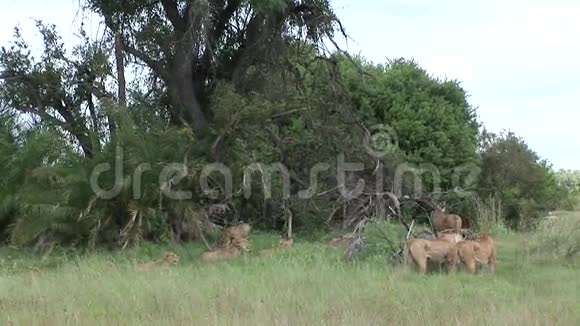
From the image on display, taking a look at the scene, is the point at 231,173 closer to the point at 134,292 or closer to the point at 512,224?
the point at 134,292

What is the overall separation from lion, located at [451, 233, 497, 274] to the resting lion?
0.26ft

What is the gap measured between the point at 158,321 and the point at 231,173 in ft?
32.5

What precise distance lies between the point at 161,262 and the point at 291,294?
5.07 metres

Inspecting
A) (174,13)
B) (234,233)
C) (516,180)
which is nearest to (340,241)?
(234,233)

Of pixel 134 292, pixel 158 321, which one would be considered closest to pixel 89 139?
pixel 134 292

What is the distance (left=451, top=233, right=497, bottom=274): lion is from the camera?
1117cm

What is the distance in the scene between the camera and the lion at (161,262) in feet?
40.5

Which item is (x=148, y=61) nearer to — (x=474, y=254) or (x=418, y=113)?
(x=418, y=113)

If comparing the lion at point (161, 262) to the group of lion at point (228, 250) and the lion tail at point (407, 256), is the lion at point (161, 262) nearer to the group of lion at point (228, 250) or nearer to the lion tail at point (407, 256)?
the group of lion at point (228, 250)

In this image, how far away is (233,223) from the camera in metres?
17.2

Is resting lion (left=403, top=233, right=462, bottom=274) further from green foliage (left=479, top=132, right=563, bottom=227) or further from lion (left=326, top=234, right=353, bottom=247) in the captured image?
green foliage (left=479, top=132, right=563, bottom=227)

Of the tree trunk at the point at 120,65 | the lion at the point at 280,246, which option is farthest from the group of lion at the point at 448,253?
the tree trunk at the point at 120,65

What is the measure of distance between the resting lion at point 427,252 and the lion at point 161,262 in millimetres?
3951

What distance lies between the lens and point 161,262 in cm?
1303
